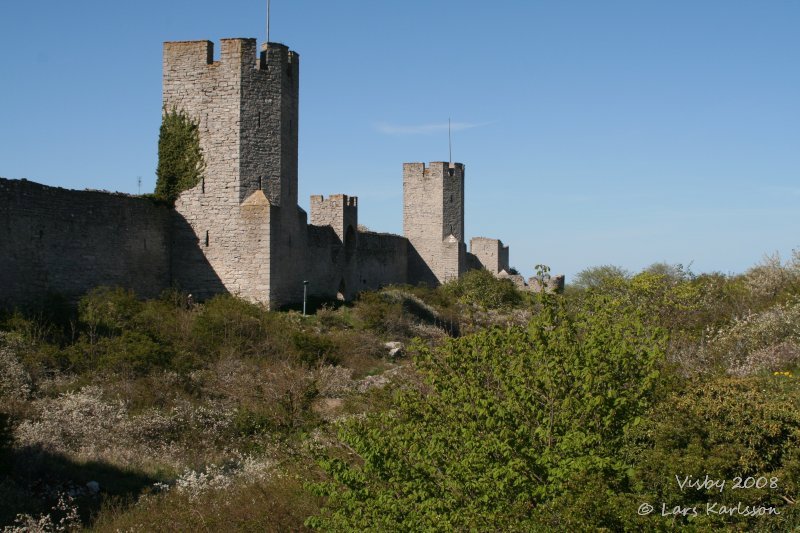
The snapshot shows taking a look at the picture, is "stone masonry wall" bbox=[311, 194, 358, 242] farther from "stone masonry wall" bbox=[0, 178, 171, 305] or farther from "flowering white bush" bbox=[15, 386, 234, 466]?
"flowering white bush" bbox=[15, 386, 234, 466]

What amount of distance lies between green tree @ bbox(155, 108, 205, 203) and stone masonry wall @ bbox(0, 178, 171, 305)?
75cm

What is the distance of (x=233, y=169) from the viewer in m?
23.8

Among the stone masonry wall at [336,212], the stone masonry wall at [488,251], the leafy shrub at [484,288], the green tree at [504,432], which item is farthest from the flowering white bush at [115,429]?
the stone masonry wall at [488,251]

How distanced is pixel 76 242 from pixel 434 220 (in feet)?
72.6

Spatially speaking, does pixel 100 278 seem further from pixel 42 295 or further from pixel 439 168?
pixel 439 168

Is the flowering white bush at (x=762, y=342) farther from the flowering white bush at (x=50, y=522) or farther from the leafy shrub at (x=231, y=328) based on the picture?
the flowering white bush at (x=50, y=522)

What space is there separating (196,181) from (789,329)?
1464 cm

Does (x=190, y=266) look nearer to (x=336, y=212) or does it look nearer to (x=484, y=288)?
(x=336, y=212)

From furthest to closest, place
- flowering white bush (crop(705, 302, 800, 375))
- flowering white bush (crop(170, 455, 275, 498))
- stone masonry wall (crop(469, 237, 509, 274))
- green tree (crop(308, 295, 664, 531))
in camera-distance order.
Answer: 1. stone masonry wall (crop(469, 237, 509, 274))
2. flowering white bush (crop(705, 302, 800, 375))
3. flowering white bush (crop(170, 455, 275, 498))
4. green tree (crop(308, 295, 664, 531))

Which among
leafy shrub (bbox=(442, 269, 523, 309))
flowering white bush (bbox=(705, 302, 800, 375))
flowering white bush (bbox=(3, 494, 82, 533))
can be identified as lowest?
flowering white bush (bbox=(3, 494, 82, 533))

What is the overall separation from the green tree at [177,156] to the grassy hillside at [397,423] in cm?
379

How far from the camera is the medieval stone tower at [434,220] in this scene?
40.6 meters

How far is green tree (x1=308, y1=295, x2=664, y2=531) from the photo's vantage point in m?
8.17

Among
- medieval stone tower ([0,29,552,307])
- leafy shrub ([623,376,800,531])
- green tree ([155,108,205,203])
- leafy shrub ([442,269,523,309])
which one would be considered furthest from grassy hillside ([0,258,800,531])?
leafy shrub ([442,269,523,309])
